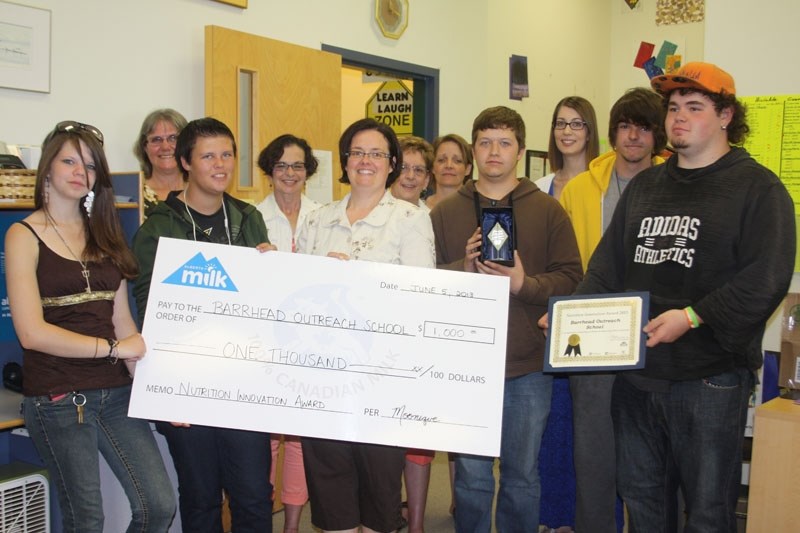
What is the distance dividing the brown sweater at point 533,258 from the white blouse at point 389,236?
0.67 ft

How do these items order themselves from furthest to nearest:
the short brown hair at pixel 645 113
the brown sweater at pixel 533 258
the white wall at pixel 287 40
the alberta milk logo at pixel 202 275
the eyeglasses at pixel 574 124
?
the white wall at pixel 287 40
the eyeglasses at pixel 574 124
the short brown hair at pixel 645 113
the brown sweater at pixel 533 258
the alberta milk logo at pixel 202 275

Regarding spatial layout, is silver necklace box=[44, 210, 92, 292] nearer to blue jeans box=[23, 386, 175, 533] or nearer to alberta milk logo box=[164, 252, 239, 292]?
alberta milk logo box=[164, 252, 239, 292]

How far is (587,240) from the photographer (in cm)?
294

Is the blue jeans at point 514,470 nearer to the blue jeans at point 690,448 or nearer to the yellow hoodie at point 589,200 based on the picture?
the blue jeans at point 690,448

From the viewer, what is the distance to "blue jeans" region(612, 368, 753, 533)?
217cm

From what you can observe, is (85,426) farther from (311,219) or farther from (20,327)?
(311,219)

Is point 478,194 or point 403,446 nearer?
point 403,446

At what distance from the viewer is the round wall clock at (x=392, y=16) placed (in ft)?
17.1

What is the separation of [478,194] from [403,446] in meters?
0.89

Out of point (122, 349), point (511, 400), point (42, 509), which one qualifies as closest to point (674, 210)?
point (511, 400)

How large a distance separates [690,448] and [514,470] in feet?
1.89

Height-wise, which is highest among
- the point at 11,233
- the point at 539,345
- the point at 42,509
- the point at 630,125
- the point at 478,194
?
the point at 630,125

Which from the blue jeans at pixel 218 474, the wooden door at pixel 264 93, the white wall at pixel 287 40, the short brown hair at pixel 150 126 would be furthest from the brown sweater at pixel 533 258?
the white wall at pixel 287 40

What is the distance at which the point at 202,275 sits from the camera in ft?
7.64
